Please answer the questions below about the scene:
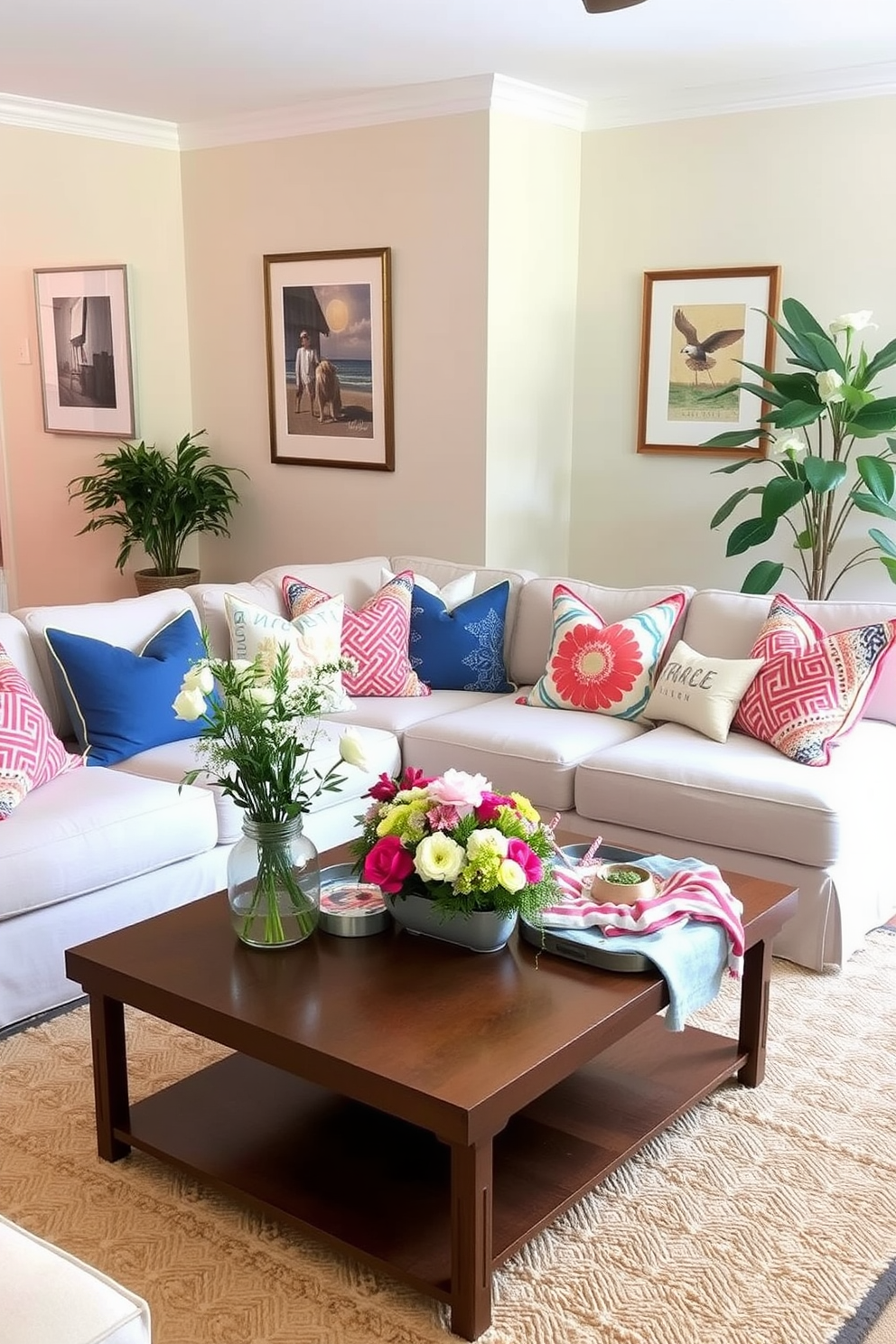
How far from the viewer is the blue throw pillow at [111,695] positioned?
12.0 ft

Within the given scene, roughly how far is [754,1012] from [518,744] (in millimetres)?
1234

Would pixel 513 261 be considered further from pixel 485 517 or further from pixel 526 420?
pixel 485 517

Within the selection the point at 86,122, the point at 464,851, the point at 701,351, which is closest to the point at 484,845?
the point at 464,851

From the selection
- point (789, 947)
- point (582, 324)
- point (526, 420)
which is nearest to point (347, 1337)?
point (789, 947)

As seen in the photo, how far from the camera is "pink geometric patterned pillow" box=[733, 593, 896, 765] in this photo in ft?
11.8

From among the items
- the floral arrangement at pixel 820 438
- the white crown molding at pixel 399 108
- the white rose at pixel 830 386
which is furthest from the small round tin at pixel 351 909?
the white crown molding at pixel 399 108

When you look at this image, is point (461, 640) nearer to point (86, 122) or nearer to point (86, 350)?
point (86, 350)

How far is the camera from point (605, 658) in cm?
406

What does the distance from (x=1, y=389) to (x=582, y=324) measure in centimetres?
290

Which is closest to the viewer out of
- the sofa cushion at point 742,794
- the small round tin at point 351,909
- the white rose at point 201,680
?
the white rose at point 201,680

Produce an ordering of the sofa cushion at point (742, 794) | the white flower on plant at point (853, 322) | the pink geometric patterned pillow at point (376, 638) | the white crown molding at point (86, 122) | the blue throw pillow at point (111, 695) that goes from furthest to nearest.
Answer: the white crown molding at point (86, 122), the white flower on plant at point (853, 322), the pink geometric patterned pillow at point (376, 638), the blue throw pillow at point (111, 695), the sofa cushion at point (742, 794)

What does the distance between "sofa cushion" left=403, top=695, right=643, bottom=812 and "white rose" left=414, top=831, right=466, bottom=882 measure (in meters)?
1.41

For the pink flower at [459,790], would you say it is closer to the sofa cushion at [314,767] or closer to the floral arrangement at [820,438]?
the sofa cushion at [314,767]

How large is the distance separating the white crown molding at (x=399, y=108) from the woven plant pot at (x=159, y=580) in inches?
78.2
